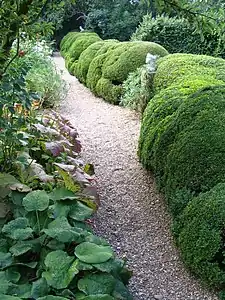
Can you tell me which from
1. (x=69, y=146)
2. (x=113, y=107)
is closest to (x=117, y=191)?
(x=69, y=146)

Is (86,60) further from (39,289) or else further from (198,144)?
(39,289)

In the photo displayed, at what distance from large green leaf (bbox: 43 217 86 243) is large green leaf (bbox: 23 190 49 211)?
12 centimetres

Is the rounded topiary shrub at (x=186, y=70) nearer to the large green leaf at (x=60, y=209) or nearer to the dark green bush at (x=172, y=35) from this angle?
the large green leaf at (x=60, y=209)

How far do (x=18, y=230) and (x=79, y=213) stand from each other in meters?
0.40

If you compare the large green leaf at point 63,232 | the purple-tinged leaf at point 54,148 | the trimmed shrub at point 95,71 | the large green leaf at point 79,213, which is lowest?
the trimmed shrub at point 95,71

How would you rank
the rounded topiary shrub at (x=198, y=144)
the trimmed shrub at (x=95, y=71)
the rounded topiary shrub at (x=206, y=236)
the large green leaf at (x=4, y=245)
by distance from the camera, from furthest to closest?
the trimmed shrub at (x=95, y=71) → the rounded topiary shrub at (x=198, y=144) → the rounded topiary shrub at (x=206, y=236) → the large green leaf at (x=4, y=245)

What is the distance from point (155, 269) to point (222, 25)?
1.57 m

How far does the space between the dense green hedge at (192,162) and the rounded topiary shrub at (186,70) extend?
1.91 ft

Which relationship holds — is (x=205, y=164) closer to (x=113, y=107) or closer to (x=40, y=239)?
(x=40, y=239)

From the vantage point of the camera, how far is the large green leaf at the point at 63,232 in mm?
1919

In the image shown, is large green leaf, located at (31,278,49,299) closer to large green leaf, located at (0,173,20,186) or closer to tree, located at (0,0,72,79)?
large green leaf, located at (0,173,20,186)

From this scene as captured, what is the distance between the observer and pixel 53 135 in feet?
11.2

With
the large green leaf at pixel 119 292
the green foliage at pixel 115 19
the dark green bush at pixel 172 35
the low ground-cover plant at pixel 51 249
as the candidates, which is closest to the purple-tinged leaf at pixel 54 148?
the low ground-cover plant at pixel 51 249

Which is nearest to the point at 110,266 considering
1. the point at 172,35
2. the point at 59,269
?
the point at 59,269
